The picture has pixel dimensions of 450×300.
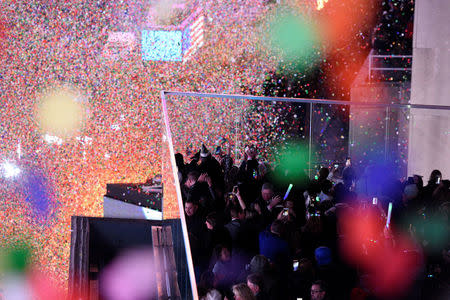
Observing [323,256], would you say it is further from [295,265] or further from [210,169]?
[210,169]

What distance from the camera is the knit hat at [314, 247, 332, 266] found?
4.02 meters

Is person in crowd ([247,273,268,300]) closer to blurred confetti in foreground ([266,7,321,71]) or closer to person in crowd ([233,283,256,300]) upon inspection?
person in crowd ([233,283,256,300])

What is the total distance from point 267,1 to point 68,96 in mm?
4911

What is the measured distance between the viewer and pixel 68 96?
41.4ft

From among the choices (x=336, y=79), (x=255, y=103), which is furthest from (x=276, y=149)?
(x=336, y=79)

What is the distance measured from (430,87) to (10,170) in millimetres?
8996

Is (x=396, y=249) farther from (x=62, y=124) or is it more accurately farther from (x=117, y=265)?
(x=62, y=124)

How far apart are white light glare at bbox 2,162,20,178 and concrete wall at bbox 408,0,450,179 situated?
8.55 m

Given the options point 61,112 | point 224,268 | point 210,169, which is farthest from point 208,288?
point 61,112

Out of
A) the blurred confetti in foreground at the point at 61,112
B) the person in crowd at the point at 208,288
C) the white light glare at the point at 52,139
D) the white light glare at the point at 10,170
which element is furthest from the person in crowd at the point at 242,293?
the white light glare at the point at 10,170

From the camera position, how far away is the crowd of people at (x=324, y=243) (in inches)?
152

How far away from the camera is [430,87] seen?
25.7 feet

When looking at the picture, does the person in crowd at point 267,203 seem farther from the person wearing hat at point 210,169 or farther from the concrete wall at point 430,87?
the concrete wall at point 430,87

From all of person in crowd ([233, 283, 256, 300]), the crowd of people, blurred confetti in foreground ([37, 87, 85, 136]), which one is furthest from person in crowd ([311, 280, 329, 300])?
blurred confetti in foreground ([37, 87, 85, 136])
